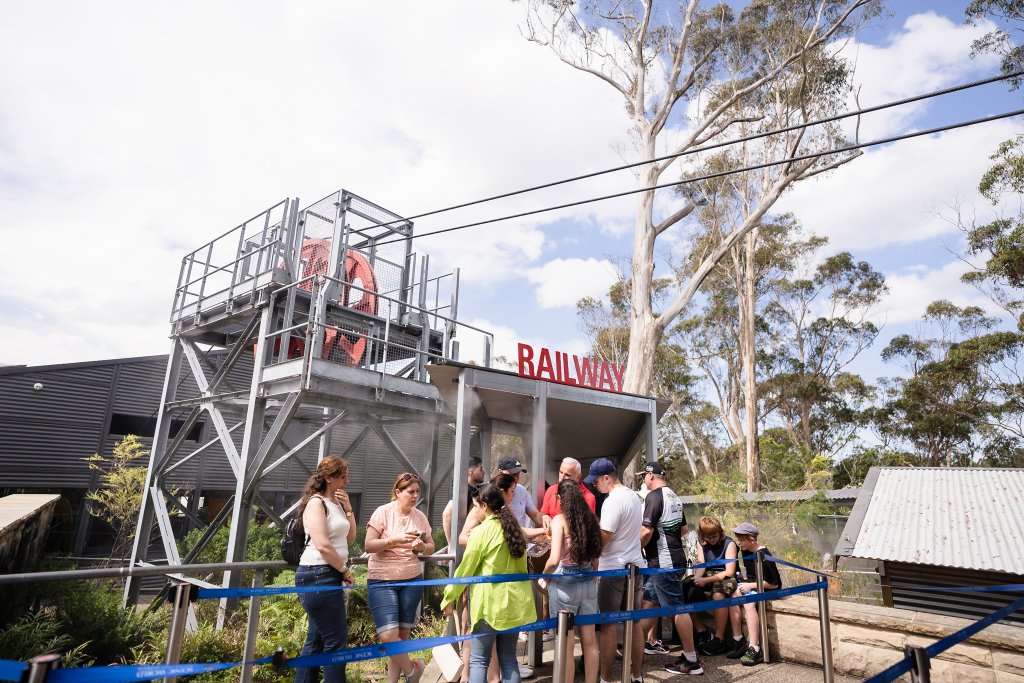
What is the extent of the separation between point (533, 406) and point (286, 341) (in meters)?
4.60

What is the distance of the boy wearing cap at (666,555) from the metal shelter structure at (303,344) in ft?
16.9

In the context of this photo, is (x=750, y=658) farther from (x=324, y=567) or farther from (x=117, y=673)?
(x=117, y=673)

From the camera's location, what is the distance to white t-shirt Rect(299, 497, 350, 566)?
371 cm

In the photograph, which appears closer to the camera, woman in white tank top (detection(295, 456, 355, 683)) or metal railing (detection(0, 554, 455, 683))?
metal railing (detection(0, 554, 455, 683))

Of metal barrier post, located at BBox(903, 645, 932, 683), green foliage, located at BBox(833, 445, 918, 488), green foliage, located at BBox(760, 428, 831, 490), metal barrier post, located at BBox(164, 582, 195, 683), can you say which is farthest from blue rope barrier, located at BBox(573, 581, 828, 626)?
green foliage, located at BBox(833, 445, 918, 488)

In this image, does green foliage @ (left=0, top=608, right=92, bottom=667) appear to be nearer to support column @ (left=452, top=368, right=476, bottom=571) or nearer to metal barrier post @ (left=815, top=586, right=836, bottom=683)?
support column @ (left=452, top=368, right=476, bottom=571)

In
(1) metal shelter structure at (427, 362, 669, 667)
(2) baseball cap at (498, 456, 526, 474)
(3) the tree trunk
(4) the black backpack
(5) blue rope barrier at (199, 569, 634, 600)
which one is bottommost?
(5) blue rope barrier at (199, 569, 634, 600)

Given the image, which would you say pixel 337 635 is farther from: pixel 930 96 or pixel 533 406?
pixel 930 96

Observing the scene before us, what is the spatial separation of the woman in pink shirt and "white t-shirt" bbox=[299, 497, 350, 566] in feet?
1.28

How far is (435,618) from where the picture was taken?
8148mm

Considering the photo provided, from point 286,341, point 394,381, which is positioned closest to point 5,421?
point 286,341

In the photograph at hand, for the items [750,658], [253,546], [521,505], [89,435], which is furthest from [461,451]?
[89,435]

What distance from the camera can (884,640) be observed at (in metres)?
5.11

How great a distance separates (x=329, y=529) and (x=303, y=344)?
Result: 725cm
